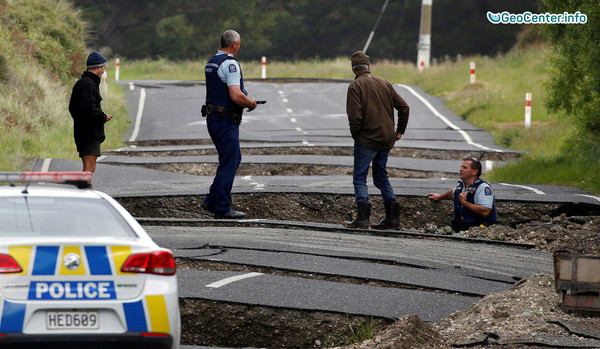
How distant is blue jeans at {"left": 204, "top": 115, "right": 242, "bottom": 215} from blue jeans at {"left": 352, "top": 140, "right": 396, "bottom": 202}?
1.34 meters

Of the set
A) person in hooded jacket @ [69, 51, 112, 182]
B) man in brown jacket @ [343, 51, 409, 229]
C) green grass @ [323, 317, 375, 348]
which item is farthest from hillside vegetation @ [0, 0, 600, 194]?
green grass @ [323, 317, 375, 348]

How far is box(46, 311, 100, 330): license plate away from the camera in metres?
4.65

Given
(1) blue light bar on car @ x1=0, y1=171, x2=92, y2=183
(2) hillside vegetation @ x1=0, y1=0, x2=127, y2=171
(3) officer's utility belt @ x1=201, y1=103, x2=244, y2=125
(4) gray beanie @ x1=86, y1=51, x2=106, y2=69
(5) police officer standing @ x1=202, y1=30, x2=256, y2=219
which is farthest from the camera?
(2) hillside vegetation @ x1=0, y1=0, x2=127, y2=171

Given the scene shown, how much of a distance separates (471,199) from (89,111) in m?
4.67

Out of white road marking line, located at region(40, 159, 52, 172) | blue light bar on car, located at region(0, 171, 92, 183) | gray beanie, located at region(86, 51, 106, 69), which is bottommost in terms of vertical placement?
white road marking line, located at region(40, 159, 52, 172)

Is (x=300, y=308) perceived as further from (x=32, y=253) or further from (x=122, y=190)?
(x=122, y=190)

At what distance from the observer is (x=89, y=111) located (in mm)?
10406

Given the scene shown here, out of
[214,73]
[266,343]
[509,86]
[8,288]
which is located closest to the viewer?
[8,288]

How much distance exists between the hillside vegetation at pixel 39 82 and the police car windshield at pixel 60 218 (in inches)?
379

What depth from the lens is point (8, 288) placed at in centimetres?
461

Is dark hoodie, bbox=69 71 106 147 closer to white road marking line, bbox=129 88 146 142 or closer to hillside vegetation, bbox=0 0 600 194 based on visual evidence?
hillside vegetation, bbox=0 0 600 194

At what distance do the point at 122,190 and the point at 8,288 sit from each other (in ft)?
27.5

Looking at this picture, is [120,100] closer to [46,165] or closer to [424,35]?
[46,165]

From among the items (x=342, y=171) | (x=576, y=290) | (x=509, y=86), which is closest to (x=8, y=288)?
(x=576, y=290)
